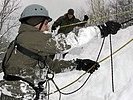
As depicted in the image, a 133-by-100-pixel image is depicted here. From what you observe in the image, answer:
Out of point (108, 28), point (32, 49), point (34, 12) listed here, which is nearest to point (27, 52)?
point (32, 49)

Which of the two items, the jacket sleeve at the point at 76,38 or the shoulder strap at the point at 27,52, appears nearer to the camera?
the shoulder strap at the point at 27,52

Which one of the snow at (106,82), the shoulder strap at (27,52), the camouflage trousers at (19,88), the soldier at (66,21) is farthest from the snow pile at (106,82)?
the shoulder strap at (27,52)

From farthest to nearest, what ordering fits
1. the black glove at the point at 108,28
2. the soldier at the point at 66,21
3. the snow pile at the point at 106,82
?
the soldier at the point at 66,21
the snow pile at the point at 106,82
the black glove at the point at 108,28

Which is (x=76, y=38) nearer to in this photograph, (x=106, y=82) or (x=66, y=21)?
(x=106, y=82)

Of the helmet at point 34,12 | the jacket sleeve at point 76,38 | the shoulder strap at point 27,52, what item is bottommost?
the shoulder strap at point 27,52

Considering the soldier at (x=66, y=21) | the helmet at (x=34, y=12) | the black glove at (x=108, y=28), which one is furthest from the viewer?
the soldier at (x=66, y=21)

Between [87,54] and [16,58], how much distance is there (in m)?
9.23

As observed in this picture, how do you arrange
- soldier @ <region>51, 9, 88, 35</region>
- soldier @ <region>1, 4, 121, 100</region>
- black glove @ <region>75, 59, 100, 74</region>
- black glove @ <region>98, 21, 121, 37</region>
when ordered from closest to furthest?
1. soldier @ <region>1, 4, 121, 100</region>
2. black glove @ <region>98, 21, 121, 37</region>
3. black glove @ <region>75, 59, 100, 74</region>
4. soldier @ <region>51, 9, 88, 35</region>

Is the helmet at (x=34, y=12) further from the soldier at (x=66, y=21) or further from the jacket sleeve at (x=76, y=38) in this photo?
the soldier at (x=66, y=21)

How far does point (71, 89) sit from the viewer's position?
400 inches

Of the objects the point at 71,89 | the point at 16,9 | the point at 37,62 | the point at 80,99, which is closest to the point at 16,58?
the point at 37,62

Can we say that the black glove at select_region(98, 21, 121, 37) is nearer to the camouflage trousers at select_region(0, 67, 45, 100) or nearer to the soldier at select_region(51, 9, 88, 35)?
the camouflage trousers at select_region(0, 67, 45, 100)

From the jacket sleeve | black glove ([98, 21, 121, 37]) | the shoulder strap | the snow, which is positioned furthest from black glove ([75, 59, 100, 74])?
the snow

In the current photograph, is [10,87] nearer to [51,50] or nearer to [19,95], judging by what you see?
[19,95]
